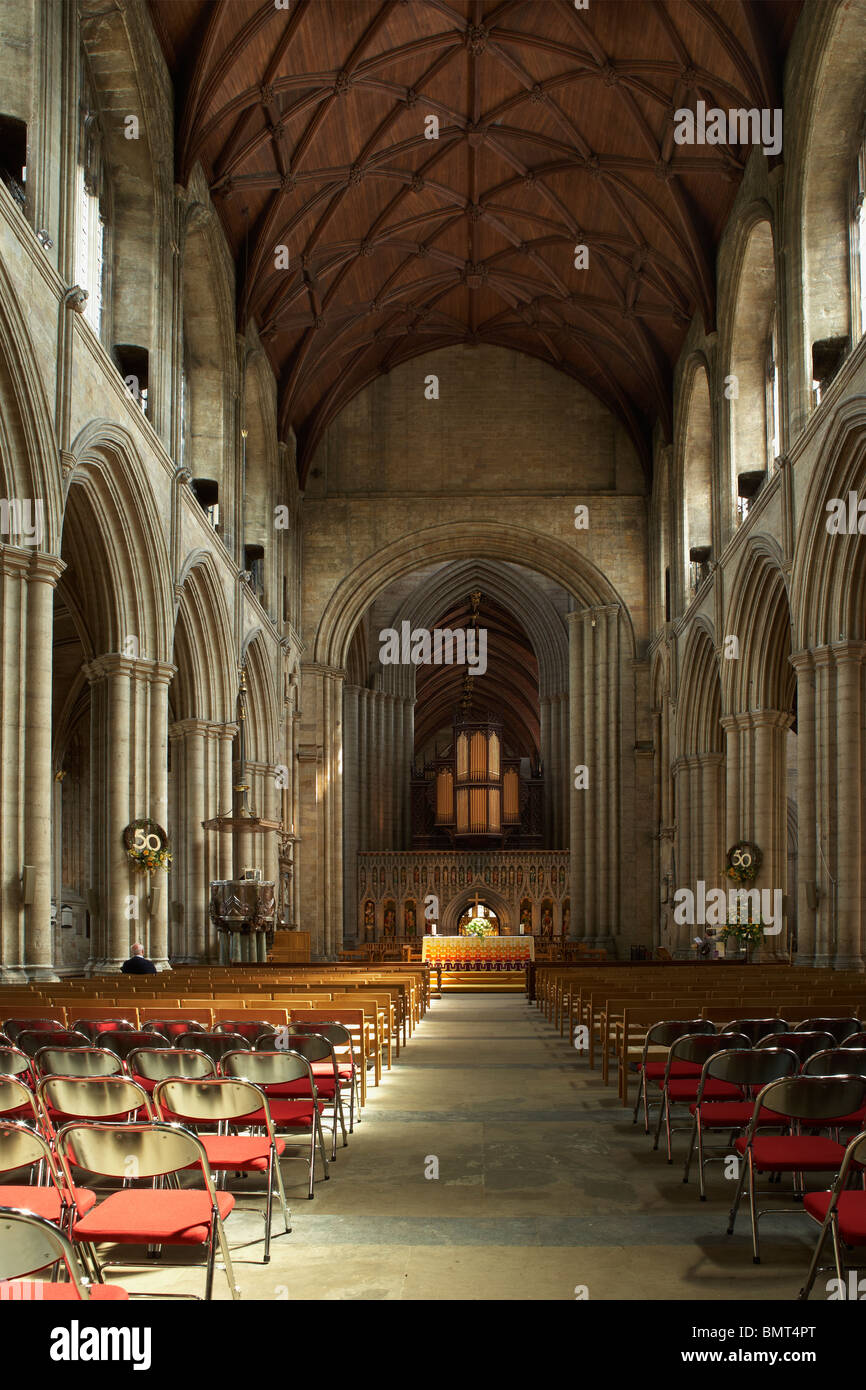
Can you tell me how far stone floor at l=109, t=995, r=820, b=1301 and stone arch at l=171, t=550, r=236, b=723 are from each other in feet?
50.9

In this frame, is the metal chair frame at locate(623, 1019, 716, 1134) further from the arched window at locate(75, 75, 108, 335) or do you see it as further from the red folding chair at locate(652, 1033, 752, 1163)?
the arched window at locate(75, 75, 108, 335)

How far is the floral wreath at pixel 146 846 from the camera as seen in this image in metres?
19.1

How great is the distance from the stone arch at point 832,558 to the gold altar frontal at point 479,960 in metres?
13.1

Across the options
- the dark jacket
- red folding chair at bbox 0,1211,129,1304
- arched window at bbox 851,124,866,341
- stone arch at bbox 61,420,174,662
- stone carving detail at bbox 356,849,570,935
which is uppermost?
arched window at bbox 851,124,866,341

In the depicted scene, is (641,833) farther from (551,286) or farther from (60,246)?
(60,246)

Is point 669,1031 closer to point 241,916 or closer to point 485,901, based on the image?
point 241,916

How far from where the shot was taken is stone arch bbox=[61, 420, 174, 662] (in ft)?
61.9

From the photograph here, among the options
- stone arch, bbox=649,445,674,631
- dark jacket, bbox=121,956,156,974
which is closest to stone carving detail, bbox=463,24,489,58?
stone arch, bbox=649,445,674,631

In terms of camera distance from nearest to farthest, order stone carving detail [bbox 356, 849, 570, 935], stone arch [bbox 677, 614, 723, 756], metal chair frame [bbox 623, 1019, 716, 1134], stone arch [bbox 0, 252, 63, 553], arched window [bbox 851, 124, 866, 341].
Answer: metal chair frame [bbox 623, 1019, 716, 1134] → stone arch [bbox 0, 252, 63, 553] → arched window [bbox 851, 124, 866, 341] → stone arch [bbox 677, 614, 723, 756] → stone carving detail [bbox 356, 849, 570, 935]

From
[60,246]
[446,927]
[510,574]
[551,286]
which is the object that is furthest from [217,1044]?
[510,574]

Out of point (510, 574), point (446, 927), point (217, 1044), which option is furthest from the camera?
point (510, 574)

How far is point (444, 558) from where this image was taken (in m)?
35.9

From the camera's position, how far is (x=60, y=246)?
614 inches
